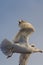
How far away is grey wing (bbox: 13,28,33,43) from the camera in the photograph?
312 feet

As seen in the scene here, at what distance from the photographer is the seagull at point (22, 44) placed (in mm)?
92250

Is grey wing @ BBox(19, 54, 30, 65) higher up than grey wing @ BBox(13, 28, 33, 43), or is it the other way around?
grey wing @ BBox(13, 28, 33, 43)

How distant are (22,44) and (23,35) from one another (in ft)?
6.45

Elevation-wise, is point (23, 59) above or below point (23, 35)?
below

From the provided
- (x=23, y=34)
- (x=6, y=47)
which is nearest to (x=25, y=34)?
(x=23, y=34)

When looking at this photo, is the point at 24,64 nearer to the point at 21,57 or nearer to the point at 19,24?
the point at 21,57

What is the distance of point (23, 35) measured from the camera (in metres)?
95.8

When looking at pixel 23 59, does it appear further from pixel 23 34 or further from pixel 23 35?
pixel 23 34

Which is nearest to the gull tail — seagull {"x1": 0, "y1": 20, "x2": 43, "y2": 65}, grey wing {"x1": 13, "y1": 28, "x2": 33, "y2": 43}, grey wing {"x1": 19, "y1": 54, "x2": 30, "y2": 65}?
seagull {"x1": 0, "y1": 20, "x2": 43, "y2": 65}

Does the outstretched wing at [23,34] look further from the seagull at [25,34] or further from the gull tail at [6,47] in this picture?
the gull tail at [6,47]

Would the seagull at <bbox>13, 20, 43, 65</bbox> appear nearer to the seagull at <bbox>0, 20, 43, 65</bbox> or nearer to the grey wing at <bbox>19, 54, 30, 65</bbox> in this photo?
the seagull at <bbox>0, 20, 43, 65</bbox>

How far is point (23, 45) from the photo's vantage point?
9400cm

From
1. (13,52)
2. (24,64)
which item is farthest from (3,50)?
(24,64)

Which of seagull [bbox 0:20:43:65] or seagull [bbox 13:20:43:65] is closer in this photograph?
seagull [bbox 0:20:43:65]
